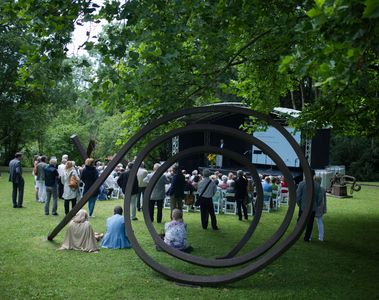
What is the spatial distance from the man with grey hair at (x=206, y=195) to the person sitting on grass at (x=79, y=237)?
14.1ft

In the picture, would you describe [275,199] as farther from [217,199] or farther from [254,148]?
[254,148]

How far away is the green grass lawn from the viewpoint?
323 inches

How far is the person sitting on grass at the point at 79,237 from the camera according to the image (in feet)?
35.5

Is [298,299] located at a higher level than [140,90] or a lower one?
lower

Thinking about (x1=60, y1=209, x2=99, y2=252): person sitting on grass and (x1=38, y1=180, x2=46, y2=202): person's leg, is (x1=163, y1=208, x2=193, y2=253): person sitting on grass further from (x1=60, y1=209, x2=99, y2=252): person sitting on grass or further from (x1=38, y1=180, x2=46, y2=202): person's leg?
(x1=38, y1=180, x2=46, y2=202): person's leg

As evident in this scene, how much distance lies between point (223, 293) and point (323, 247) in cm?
521

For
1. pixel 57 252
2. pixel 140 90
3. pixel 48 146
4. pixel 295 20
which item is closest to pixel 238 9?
pixel 295 20

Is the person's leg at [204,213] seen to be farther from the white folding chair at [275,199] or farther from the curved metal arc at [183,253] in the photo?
the white folding chair at [275,199]

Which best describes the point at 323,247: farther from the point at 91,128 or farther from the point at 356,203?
the point at 91,128

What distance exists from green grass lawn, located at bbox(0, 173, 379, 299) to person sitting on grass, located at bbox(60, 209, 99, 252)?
0.84ft

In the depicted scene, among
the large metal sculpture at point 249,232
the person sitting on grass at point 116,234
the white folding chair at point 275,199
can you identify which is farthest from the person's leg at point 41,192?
the white folding chair at point 275,199

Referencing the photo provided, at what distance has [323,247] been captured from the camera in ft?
41.2

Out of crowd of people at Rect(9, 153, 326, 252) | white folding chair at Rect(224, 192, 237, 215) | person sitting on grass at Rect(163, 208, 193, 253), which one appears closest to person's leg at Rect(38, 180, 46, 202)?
crowd of people at Rect(9, 153, 326, 252)

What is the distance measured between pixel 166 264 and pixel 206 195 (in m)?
4.33
